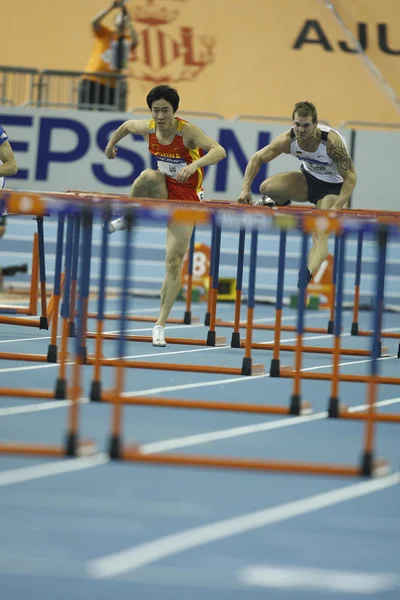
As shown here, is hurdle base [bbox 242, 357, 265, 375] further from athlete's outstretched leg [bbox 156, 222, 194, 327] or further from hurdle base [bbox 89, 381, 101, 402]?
hurdle base [bbox 89, 381, 101, 402]

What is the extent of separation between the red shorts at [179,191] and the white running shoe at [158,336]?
1.05 meters

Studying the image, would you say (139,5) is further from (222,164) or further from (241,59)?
(222,164)

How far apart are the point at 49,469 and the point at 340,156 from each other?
16.5 ft

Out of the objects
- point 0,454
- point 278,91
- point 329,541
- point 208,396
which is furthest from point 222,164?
point 329,541

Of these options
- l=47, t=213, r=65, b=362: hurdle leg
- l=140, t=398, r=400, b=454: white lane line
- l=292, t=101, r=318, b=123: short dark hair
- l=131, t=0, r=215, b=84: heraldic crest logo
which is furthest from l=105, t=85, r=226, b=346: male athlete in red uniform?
l=131, t=0, r=215, b=84: heraldic crest logo

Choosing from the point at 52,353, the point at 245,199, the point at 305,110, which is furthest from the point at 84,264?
the point at 305,110

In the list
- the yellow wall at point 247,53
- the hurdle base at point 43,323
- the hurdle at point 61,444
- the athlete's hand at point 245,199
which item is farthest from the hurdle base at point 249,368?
the yellow wall at point 247,53

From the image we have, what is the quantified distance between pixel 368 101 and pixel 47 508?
52.5 ft

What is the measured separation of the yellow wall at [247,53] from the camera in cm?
1941

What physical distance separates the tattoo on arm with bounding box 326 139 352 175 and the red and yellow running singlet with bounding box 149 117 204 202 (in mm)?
1039

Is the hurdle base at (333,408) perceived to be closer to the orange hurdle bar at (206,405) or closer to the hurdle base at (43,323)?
the orange hurdle bar at (206,405)

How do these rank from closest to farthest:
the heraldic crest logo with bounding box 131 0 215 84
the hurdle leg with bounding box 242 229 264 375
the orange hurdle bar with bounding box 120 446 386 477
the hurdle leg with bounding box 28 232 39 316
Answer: the orange hurdle bar with bounding box 120 446 386 477, the hurdle leg with bounding box 242 229 264 375, the hurdle leg with bounding box 28 232 39 316, the heraldic crest logo with bounding box 131 0 215 84

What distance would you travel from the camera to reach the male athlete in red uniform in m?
8.78

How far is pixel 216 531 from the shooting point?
4.13 meters
